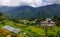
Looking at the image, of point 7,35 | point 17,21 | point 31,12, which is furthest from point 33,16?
point 7,35

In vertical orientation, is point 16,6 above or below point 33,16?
above

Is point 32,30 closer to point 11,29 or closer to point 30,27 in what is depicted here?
point 30,27

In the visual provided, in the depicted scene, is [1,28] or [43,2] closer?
[1,28]

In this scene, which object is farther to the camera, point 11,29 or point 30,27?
point 30,27

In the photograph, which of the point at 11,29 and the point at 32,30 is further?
the point at 32,30

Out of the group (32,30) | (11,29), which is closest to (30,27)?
(32,30)

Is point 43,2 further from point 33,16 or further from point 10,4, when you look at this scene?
point 10,4

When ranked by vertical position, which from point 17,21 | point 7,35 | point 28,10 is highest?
point 28,10

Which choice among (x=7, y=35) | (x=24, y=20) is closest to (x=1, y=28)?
(x=7, y=35)

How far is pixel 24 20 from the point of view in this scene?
15.9ft

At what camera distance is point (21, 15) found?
4922 millimetres

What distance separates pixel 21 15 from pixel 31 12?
11.9 inches

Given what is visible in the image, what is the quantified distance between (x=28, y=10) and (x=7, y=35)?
1021 millimetres

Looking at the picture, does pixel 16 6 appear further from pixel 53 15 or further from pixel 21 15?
pixel 53 15
